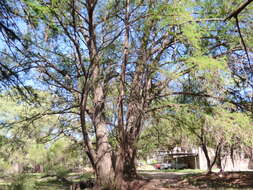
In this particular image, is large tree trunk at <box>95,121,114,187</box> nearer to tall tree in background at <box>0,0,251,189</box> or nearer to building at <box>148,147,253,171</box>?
tall tree in background at <box>0,0,251,189</box>

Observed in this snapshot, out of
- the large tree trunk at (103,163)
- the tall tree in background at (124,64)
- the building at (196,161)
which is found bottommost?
the building at (196,161)

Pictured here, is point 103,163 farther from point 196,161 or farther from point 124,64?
point 196,161

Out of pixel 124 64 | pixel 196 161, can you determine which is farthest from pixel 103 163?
pixel 196 161

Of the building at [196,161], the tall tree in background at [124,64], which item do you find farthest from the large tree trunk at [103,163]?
the building at [196,161]

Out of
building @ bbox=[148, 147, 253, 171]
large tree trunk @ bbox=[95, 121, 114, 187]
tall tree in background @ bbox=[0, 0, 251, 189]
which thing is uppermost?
tall tree in background @ bbox=[0, 0, 251, 189]

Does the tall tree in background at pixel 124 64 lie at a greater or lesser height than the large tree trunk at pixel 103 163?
greater

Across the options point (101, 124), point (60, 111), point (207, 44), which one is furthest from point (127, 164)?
point (207, 44)

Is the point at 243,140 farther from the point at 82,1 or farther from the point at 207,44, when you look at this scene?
the point at 82,1

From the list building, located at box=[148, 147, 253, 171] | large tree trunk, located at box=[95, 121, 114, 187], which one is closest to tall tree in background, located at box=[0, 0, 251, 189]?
large tree trunk, located at box=[95, 121, 114, 187]

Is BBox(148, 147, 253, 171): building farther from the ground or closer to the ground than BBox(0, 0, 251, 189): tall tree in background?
closer to the ground

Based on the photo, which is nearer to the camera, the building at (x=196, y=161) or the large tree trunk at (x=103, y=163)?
the large tree trunk at (x=103, y=163)

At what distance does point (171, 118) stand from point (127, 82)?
7.16 feet

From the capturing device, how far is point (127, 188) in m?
8.02

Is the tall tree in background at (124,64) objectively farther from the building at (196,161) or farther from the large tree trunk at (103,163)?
the building at (196,161)
